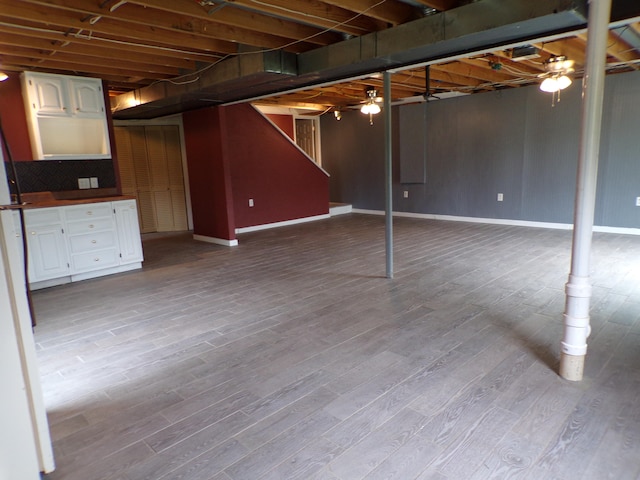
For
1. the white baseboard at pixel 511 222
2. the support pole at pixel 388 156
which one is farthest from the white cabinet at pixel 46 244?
the white baseboard at pixel 511 222

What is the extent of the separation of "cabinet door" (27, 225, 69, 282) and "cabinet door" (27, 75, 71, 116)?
1401 mm

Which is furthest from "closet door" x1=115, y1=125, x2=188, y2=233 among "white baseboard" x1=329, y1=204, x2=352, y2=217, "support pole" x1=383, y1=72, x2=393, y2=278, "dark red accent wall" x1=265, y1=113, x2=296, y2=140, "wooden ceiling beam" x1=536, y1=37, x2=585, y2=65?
"wooden ceiling beam" x1=536, y1=37, x2=585, y2=65

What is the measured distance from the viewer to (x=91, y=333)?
3.37 metres

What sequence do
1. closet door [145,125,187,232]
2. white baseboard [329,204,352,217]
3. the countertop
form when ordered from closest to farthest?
the countertop
closet door [145,125,187,232]
white baseboard [329,204,352,217]

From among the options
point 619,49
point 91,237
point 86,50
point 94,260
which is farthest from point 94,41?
point 619,49

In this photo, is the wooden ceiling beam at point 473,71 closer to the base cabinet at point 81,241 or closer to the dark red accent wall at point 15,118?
the base cabinet at point 81,241

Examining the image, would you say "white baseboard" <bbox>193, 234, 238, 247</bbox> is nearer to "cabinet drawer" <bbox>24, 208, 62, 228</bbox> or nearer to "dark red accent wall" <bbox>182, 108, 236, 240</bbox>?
"dark red accent wall" <bbox>182, 108, 236, 240</bbox>

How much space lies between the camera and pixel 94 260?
4.98m

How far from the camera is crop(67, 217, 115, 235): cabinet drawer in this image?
4.76m

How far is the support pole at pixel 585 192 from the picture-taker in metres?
2.08

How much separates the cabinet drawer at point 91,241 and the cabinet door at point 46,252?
0.10 metres

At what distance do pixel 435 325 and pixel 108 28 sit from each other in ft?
12.1

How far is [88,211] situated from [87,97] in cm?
147

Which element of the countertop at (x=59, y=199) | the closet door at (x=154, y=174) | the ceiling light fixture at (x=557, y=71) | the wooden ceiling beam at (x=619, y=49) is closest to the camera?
the wooden ceiling beam at (x=619, y=49)
